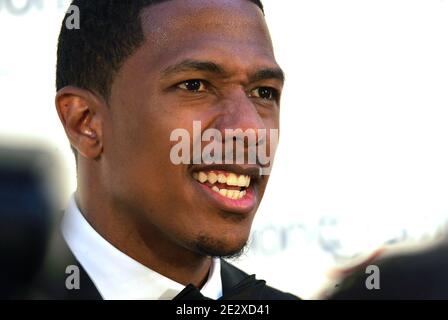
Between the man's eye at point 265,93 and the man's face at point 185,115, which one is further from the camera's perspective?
the man's eye at point 265,93

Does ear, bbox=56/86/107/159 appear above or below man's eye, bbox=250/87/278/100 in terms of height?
below

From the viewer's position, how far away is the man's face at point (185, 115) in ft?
5.91

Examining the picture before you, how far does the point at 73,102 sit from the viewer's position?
77.0 inches

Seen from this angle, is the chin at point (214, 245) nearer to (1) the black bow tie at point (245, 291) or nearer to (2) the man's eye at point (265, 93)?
(1) the black bow tie at point (245, 291)

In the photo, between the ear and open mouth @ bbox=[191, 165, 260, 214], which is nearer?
open mouth @ bbox=[191, 165, 260, 214]

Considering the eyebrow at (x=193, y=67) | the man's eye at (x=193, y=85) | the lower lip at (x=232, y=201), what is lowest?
the lower lip at (x=232, y=201)

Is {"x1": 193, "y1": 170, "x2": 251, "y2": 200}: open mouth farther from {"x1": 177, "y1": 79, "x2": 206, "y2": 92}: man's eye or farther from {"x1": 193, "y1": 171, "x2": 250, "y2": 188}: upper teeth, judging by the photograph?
{"x1": 177, "y1": 79, "x2": 206, "y2": 92}: man's eye

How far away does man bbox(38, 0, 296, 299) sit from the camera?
5.95ft

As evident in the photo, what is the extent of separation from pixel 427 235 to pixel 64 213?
142 cm

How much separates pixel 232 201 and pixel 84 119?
0.46 metres

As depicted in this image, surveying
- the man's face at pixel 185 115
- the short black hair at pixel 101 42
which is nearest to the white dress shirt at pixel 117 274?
the man's face at pixel 185 115

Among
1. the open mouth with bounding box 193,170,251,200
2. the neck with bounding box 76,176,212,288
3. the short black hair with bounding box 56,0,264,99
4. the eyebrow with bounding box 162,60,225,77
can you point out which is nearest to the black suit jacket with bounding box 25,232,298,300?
the neck with bounding box 76,176,212,288

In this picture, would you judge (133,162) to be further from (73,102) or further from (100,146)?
(73,102)
